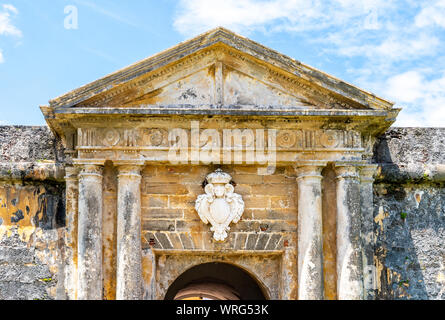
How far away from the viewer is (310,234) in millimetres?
7027

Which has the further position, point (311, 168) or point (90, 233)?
point (311, 168)

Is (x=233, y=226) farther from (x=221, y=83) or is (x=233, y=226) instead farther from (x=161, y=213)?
(x=221, y=83)

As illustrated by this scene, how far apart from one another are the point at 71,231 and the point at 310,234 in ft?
8.90

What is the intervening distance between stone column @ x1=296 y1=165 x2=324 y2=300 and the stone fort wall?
0.16 metres

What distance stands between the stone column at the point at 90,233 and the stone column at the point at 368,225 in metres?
3.00

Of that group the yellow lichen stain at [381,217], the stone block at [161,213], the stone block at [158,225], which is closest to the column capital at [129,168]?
the stone block at [161,213]

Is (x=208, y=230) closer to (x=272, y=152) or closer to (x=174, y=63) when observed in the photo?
(x=272, y=152)

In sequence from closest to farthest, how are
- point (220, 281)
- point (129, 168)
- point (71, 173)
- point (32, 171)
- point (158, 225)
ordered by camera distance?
point (129, 168) < point (158, 225) < point (71, 173) < point (32, 171) < point (220, 281)

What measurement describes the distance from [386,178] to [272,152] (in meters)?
1.63

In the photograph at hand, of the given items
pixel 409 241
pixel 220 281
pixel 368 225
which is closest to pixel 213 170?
pixel 368 225

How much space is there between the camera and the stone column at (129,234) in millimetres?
6869

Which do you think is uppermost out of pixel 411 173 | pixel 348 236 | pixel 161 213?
pixel 411 173

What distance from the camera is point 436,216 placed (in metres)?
7.90
